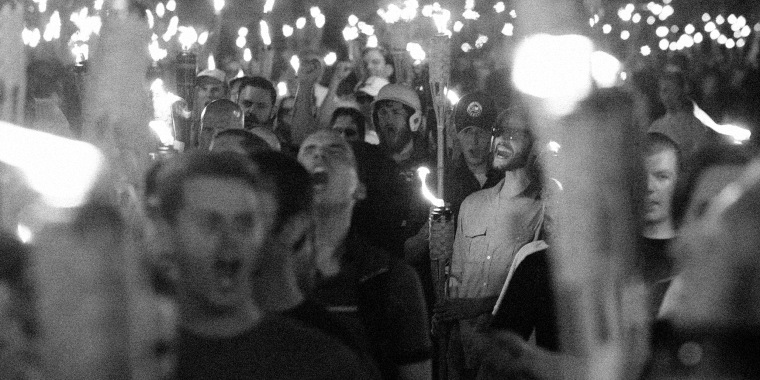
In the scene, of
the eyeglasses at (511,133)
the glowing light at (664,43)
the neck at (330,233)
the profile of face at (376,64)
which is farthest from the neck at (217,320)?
the glowing light at (664,43)

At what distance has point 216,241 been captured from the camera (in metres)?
3.24

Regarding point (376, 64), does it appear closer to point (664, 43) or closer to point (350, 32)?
point (350, 32)

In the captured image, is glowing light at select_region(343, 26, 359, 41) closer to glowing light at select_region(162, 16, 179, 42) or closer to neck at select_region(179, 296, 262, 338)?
glowing light at select_region(162, 16, 179, 42)

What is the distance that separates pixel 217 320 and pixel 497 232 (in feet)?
9.36

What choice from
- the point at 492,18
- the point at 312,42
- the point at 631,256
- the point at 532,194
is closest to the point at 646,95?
the point at 532,194

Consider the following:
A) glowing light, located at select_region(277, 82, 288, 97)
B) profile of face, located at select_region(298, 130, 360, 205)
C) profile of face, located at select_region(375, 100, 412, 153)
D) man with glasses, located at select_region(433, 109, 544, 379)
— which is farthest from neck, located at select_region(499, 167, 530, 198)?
glowing light, located at select_region(277, 82, 288, 97)

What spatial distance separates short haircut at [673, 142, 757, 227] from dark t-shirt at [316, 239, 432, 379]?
952 mm

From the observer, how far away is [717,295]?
2.50 metres

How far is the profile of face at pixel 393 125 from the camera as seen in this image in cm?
758

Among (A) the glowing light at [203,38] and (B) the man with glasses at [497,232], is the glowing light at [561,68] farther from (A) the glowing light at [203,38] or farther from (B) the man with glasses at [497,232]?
(A) the glowing light at [203,38]

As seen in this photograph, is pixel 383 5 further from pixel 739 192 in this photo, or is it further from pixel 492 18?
pixel 739 192

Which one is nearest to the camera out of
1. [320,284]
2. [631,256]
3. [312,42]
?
[631,256]

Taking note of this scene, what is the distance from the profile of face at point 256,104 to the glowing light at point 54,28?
4.76 meters

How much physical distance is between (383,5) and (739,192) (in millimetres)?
16787
